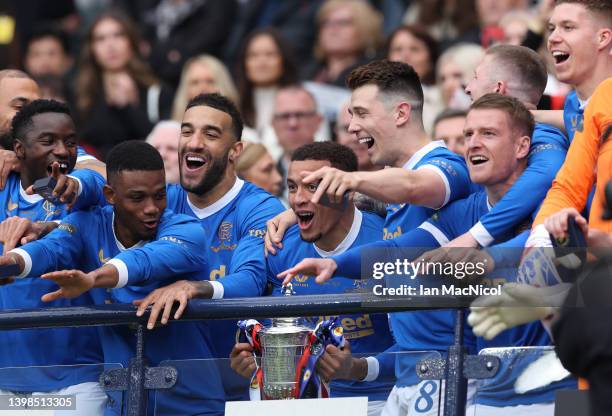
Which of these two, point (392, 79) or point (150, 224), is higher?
point (392, 79)

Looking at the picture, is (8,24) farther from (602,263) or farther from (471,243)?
(602,263)

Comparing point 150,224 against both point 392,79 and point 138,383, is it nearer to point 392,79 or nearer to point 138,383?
point 138,383

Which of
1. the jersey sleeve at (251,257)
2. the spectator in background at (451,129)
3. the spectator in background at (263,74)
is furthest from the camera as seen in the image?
the spectator in background at (263,74)

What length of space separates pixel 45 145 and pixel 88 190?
0.51 m

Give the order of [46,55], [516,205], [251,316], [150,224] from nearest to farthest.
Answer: [251,316] < [516,205] < [150,224] < [46,55]

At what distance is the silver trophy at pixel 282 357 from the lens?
18.1 ft

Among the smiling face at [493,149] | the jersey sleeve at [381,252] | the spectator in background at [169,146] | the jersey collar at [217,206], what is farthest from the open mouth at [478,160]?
the spectator in background at [169,146]

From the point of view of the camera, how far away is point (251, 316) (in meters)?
5.56

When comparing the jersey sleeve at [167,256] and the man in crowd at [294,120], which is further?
the man in crowd at [294,120]

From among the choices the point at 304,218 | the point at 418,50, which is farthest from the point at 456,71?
the point at 304,218

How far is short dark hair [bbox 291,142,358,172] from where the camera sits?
6961mm

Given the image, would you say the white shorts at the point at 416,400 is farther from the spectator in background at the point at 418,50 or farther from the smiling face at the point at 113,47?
the smiling face at the point at 113,47

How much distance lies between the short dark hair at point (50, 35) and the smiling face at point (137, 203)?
671 centimetres

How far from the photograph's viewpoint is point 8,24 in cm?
1223
